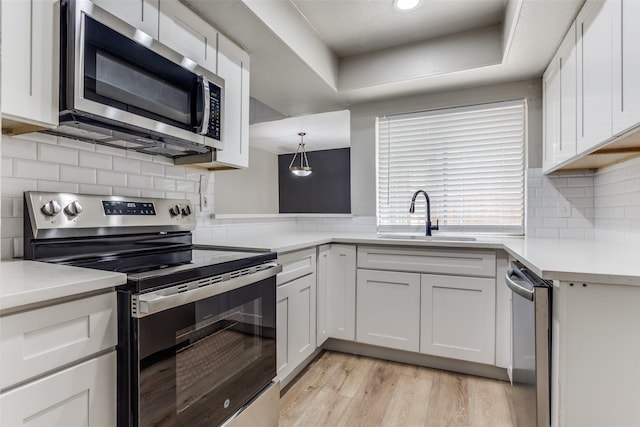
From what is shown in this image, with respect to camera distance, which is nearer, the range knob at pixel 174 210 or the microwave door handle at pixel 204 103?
the microwave door handle at pixel 204 103

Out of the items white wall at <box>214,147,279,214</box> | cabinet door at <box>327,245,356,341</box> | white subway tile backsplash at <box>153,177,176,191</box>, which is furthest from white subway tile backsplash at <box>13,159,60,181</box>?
white wall at <box>214,147,279,214</box>

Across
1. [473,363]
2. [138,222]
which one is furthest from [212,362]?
[473,363]

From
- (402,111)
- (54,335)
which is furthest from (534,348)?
(402,111)

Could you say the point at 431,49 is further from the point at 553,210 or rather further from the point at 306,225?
the point at 306,225

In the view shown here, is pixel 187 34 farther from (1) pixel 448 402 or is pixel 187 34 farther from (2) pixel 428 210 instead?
(1) pixel 448 402

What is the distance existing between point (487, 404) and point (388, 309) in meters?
0.75

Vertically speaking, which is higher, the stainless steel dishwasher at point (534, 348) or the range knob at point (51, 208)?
the range knob at point (51, 208)

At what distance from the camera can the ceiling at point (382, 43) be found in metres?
1.79

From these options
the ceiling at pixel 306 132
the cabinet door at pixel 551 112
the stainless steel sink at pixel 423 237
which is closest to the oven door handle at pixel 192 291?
the stainless steel sink at pixel 423 237

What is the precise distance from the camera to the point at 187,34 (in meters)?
1.63

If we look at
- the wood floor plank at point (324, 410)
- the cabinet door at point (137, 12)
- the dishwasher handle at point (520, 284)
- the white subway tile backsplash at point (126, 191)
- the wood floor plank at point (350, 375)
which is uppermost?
the cabinet door at point (137, 12)

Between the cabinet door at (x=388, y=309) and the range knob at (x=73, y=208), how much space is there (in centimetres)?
168

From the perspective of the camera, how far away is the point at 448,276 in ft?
7.29

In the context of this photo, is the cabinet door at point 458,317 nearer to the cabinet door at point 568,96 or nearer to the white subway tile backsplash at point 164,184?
the cabinet door at point 568,96
